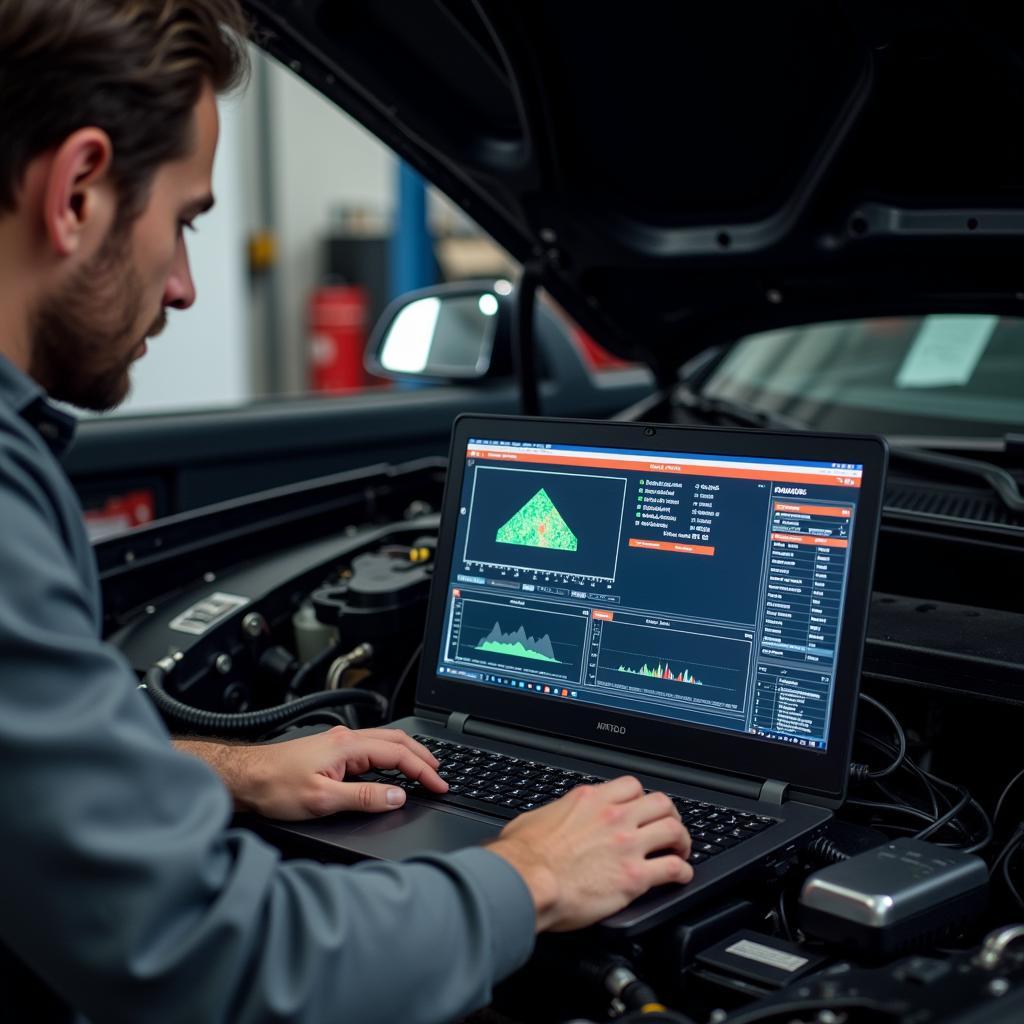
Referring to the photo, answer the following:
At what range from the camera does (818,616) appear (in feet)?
4.36

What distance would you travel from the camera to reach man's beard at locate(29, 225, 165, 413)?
1016 mm

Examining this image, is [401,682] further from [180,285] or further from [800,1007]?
[800,1007]

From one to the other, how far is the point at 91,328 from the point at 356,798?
55 centimetres

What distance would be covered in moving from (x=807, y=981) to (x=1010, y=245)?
1051 mm

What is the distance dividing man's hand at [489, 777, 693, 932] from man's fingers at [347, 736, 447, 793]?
24cm

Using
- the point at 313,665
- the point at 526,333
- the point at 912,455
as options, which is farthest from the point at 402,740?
the point at 526,333

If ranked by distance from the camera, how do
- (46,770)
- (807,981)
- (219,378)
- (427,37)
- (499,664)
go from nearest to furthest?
(46,770)
(807,981)
(499,664)
(427,37)
(219,378)

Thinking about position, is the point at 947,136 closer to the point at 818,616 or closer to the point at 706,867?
the point at 818,616

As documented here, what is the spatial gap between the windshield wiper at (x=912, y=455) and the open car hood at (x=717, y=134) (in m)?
0.15


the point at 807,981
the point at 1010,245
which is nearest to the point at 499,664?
the point at 807,981

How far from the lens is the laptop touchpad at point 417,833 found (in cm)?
126

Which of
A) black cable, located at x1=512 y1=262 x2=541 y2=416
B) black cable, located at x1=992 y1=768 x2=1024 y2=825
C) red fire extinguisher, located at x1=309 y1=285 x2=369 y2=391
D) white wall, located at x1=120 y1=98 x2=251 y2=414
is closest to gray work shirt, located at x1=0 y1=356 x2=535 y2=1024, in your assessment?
black cable, located at x1=992 y1=768 x2=1024 y2=825

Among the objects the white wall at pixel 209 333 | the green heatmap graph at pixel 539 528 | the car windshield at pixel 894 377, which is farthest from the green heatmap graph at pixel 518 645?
the white wall at pixel 209 333

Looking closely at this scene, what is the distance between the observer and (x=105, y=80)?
0.98 metres
